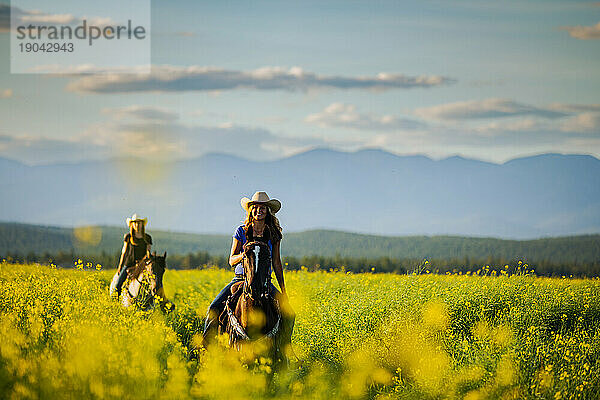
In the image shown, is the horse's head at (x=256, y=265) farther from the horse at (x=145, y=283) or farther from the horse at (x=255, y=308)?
the horse at (x=145, y=283)


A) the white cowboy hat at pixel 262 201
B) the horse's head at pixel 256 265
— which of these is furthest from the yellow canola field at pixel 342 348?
the white cowboy hat at pixel 262 201

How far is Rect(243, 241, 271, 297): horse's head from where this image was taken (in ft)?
31.0

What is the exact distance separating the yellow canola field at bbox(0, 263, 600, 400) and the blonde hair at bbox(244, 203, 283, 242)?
5.58ft

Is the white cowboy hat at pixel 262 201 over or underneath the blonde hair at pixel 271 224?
over

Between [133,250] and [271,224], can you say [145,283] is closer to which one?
[133,250]

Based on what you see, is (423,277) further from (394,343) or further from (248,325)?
(248,325)

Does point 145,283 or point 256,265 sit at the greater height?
point 256,265

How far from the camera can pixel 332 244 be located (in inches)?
4053

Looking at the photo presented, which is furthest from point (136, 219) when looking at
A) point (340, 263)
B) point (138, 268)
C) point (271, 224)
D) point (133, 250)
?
point (340, 263)

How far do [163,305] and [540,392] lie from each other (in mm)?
7898

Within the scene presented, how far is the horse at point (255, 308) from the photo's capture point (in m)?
9.48

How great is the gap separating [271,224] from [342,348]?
12.4 ft

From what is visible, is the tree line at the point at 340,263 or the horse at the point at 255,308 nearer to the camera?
the horse at the point at 255,308

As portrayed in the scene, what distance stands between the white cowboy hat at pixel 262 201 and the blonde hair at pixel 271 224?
0.08 m
